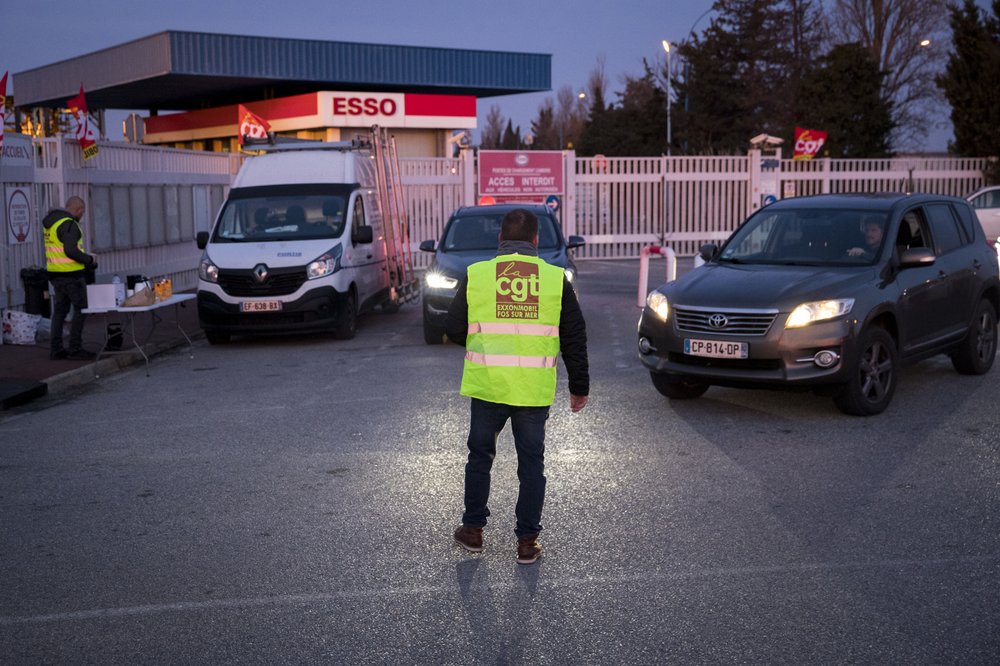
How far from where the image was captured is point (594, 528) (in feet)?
19.6

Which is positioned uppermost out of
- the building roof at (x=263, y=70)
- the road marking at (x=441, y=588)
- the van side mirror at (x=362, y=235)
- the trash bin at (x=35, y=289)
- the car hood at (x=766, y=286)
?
the building roof at (x=263, y=70)

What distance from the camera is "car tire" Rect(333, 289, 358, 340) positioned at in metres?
14.1

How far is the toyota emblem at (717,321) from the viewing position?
8.58 m

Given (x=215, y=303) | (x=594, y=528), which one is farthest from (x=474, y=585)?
(x=215, y=303)

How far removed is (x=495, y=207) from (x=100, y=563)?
996 cm

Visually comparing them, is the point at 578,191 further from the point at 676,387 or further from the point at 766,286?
the point at 766,286

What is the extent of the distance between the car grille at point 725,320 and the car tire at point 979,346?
2910 millimetres

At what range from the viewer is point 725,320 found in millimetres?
8578

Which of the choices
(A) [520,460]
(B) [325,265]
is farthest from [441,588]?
(B) [325,265]

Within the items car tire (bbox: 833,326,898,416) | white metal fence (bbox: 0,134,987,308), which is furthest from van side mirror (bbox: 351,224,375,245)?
car tire (bbox: 833,326,898,416)

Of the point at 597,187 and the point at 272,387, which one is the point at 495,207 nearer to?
the point at 272,387

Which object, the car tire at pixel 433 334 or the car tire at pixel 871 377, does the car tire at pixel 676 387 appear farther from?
the car tire at pixel 433 334

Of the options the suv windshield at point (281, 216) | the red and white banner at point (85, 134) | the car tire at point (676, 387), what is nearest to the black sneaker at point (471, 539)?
the car tire at point (676, 387)

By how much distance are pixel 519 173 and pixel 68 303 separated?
15.2m
